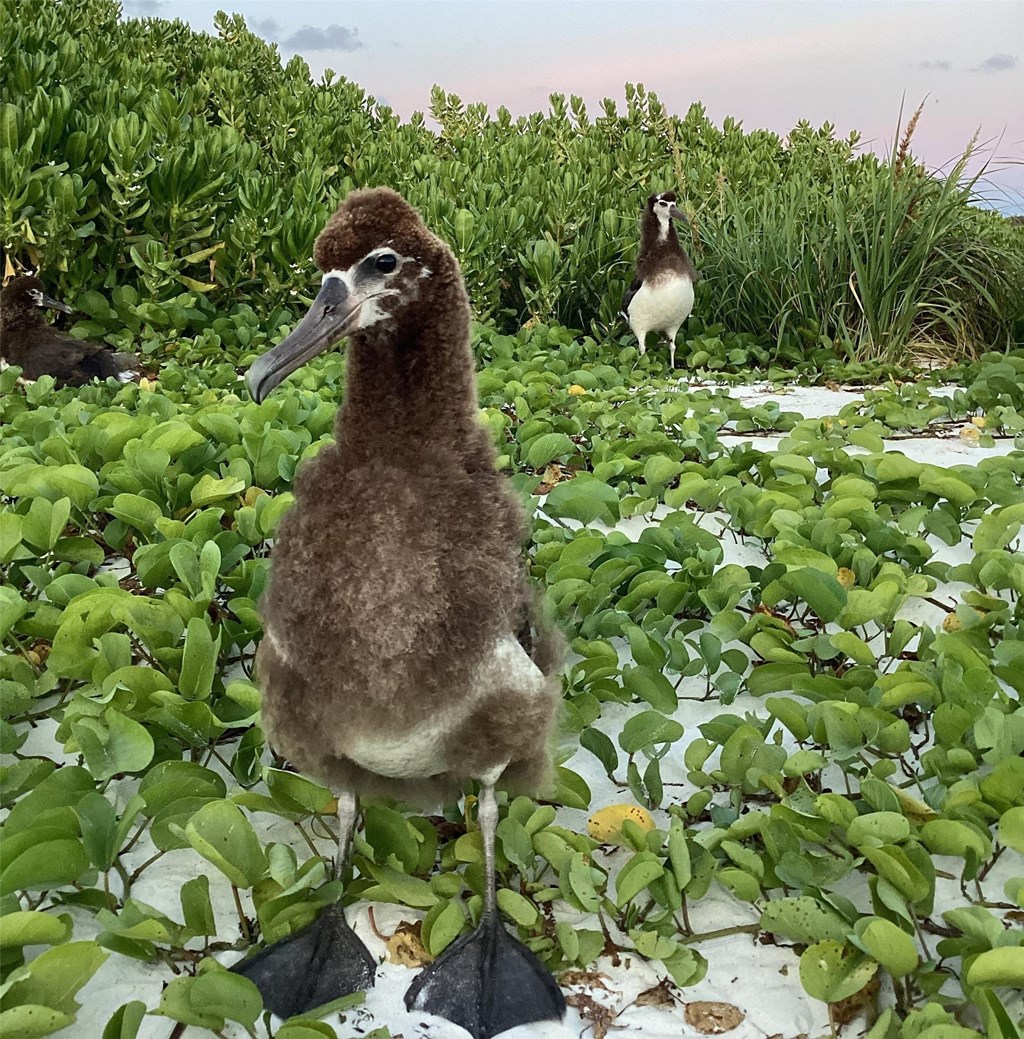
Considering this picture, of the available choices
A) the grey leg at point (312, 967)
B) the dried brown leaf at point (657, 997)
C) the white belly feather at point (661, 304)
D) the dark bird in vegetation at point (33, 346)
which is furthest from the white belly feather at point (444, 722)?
the white belly feather at point (661, 304)

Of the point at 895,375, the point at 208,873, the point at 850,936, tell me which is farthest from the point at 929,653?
the point at 895,375

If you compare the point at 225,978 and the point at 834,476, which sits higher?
the point at 834,476

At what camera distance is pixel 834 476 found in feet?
14.7

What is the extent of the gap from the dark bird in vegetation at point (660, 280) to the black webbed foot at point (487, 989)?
21.3 feet

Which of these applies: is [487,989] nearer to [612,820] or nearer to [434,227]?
[612,820]

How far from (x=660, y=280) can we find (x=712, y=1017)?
6.62 meters

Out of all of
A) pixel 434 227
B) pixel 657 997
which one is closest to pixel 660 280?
pixel 434 227

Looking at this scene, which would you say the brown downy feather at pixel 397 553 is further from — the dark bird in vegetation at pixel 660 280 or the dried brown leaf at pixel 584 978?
the dark bird in vegetation at pixel 660 280

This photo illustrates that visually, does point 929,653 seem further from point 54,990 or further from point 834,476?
point 54,990

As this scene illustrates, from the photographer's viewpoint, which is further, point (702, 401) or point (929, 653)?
point (702, 401)

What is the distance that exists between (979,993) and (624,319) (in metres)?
7.51

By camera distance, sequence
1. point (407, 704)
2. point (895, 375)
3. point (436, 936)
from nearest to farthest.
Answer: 1. point (407, 704)
2. point (436, 936)
3. point (895, 375)

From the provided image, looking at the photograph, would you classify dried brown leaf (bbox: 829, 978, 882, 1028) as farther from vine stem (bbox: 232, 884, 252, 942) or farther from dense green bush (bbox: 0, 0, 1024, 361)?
dense green bush (bbox: 0, 0, 1024, 361)

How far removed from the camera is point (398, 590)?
6.10ft
